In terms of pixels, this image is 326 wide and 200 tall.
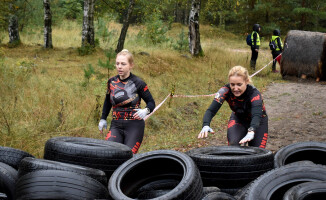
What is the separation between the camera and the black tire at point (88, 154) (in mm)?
4230

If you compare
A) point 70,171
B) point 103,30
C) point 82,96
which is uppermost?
point 103,30

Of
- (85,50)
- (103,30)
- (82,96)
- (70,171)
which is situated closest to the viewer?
(70,171)

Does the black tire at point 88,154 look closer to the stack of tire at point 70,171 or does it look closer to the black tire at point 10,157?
the stack of tire at point 70,171

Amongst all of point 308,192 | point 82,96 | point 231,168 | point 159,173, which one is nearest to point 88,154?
point 159,173

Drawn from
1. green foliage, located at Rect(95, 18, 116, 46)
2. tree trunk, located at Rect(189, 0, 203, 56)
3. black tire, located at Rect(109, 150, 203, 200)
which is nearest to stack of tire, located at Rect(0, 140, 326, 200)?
black tire, located at Rect(109, 150, 203, 200)

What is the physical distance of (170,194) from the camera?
3.28m

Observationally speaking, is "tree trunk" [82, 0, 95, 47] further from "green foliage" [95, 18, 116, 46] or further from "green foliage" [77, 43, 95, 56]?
"green foliage" [95, 18, 116, 46]

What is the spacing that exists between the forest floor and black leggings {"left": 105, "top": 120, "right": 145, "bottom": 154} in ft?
10.7

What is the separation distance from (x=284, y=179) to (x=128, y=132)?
243cm

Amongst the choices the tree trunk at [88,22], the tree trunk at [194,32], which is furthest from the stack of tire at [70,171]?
the tree trunk at [194,32]

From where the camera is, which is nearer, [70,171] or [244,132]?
[70,171]

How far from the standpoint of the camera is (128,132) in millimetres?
5281

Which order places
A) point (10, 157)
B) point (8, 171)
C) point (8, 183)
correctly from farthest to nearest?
point (10, 157)
point (8, 171)
point (8, 183)

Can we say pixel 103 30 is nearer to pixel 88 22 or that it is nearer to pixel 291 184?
pixel 88 22
